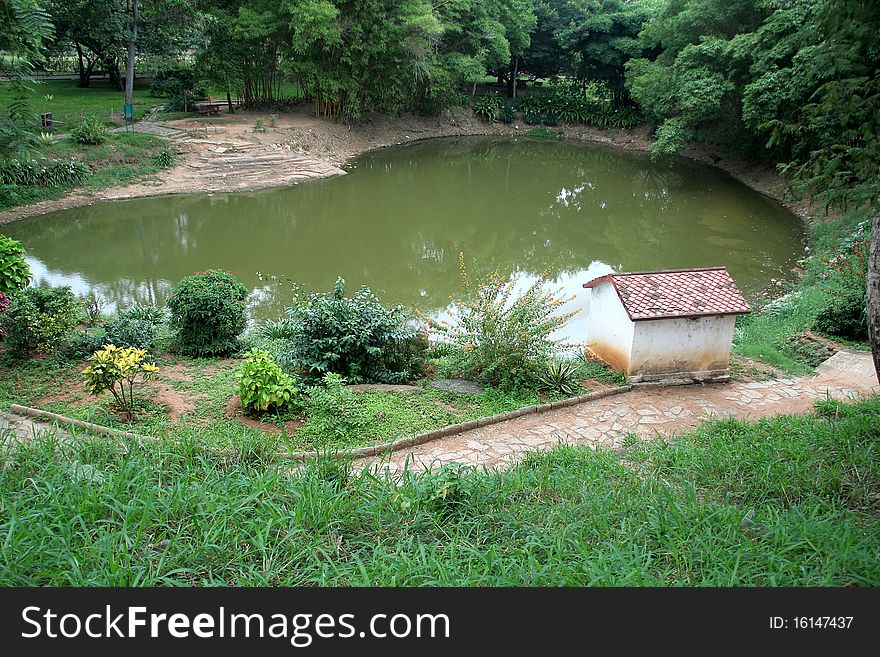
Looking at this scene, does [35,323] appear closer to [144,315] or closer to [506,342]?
Answer: [144,315]

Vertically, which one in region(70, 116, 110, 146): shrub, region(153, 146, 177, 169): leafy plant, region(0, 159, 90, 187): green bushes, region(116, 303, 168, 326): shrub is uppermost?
region(70, 116, 110, 146): shrub

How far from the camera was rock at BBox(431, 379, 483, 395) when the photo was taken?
8109mm

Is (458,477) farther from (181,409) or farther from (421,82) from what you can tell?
(421,82)

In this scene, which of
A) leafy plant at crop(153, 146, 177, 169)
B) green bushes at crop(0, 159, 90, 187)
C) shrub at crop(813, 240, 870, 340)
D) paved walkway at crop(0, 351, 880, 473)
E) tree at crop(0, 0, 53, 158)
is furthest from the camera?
leafy plant at crop(153, 146, 177, 169)

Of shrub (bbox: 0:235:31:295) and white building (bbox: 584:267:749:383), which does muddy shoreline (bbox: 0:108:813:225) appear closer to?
shrub (bbox: 0:235:31:295)

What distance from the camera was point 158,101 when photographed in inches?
1089

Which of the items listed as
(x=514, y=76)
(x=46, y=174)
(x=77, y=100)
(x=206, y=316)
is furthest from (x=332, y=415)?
(x=514, y=76)

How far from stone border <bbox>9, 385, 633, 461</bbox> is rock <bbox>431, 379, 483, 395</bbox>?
30.4 inches

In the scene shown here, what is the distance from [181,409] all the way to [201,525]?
3.44m

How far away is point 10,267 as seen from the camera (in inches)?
353

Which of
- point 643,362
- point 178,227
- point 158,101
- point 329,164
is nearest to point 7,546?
point 643,362

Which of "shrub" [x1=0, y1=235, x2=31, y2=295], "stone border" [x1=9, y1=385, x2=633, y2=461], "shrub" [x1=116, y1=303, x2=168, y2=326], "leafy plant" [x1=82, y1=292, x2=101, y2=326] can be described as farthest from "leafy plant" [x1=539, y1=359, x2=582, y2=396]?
"shrub" [x1=0, y1=235, x2=31, y2=295]

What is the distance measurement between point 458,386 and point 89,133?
53.0 feet

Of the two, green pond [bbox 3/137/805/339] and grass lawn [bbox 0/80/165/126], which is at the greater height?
grass lawn [bbox 0/80/165/126]
